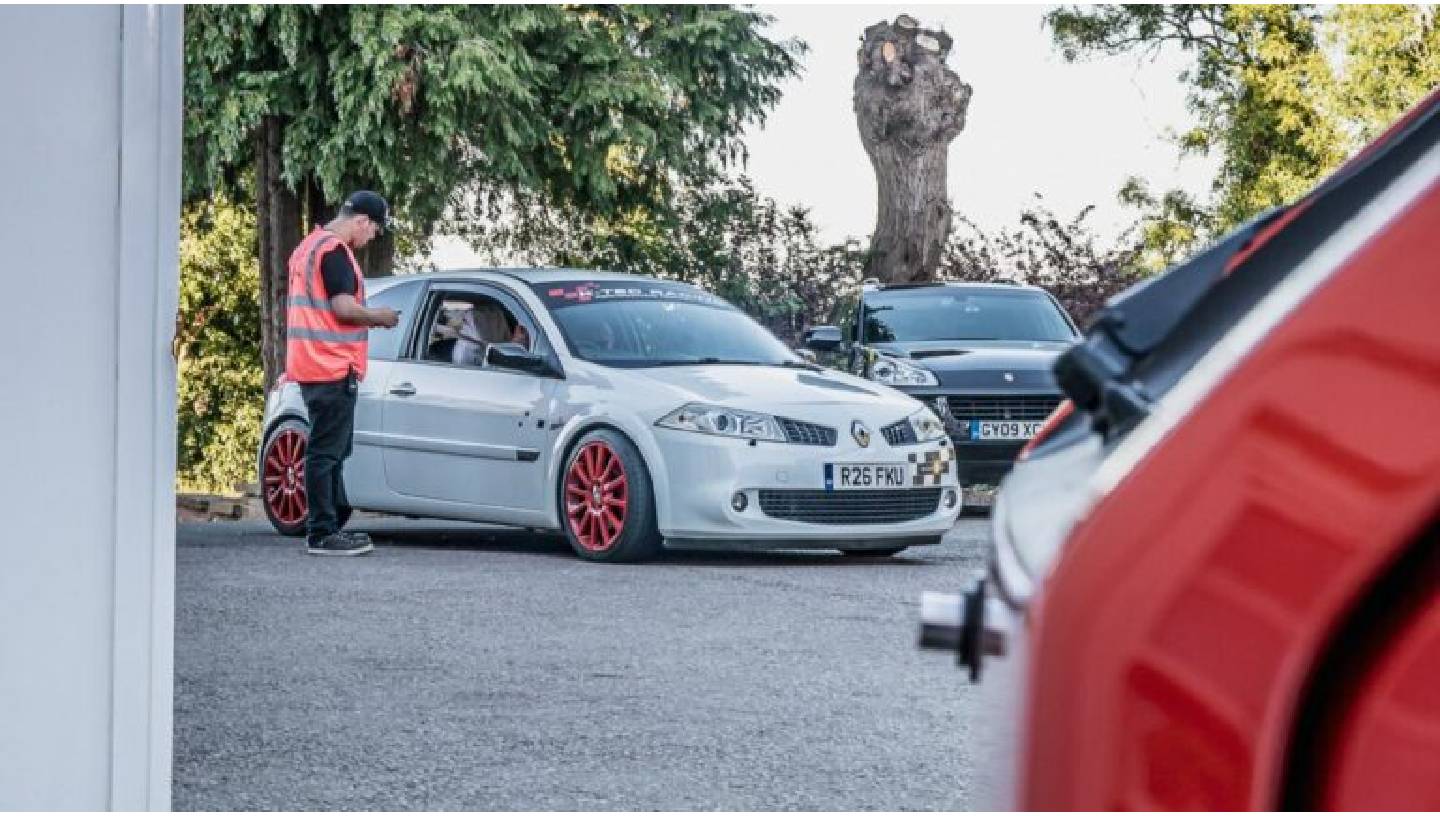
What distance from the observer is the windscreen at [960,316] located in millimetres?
14266

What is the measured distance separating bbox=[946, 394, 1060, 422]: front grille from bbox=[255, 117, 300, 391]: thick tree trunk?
8.42m

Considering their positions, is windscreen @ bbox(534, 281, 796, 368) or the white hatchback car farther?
windscreen @ bbox(534, 281, 796, 368)

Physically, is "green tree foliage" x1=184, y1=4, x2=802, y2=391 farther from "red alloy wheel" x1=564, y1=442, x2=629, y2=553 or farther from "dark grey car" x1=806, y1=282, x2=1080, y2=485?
"red alloy wheel" x1=564, y1=442, x2=629, y2=553

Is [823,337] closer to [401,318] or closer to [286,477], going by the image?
[401,318]

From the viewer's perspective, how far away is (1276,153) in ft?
87.9

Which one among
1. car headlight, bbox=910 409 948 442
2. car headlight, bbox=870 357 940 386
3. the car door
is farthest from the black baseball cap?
car headlight, bbox=870 357 940 386

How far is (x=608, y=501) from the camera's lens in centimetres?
1031

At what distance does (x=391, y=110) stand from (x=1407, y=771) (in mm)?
18468

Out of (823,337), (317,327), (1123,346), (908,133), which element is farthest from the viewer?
(908,133)

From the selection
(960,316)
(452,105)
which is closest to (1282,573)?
(960,316)

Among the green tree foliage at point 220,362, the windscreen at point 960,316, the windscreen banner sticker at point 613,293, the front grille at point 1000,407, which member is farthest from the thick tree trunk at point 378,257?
the green tree foliage at point 220,362

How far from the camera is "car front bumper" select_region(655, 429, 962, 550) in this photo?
9.96m

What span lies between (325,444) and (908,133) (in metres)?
12.0

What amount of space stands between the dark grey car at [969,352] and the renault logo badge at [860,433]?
80.6 inches
